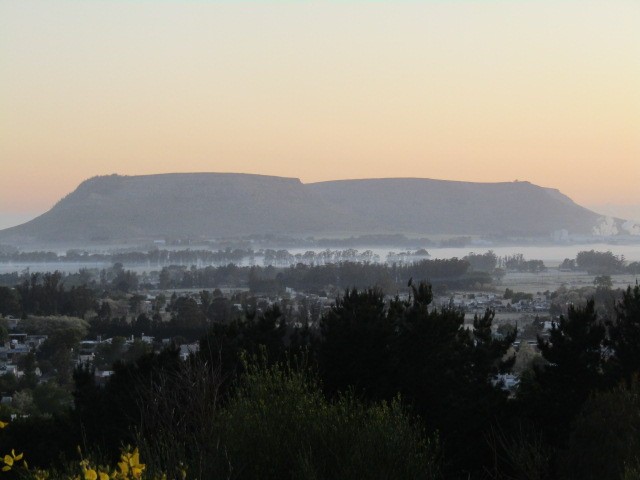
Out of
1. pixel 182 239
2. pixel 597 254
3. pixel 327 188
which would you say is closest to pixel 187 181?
pixel 182 239

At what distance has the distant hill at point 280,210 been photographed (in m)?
154

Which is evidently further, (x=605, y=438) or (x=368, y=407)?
(x=605, y=438)

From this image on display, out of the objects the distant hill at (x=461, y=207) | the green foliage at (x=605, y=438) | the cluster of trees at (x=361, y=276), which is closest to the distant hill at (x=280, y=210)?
the distant hill at (x=461, y=207)

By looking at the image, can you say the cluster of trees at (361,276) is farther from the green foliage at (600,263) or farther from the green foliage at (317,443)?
the green foliage at (317,443)

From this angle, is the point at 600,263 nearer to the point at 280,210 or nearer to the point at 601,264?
the point at 601,264

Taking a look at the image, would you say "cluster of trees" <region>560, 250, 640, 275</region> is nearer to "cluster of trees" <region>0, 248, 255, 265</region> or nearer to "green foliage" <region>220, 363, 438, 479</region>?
"cluster of trees" <region>0, 248, 255, 265</region>

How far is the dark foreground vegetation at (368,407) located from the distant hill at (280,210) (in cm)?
13402

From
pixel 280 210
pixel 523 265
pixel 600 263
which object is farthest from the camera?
pixel 280 210

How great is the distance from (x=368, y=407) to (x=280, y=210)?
5874 inches

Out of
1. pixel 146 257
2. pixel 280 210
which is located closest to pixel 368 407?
pixel 146 257

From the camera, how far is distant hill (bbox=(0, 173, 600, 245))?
154m

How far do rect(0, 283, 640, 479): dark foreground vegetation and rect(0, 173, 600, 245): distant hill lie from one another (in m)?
134

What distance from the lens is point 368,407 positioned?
10.4 metres

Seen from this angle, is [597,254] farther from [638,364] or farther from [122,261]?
[638,364]
